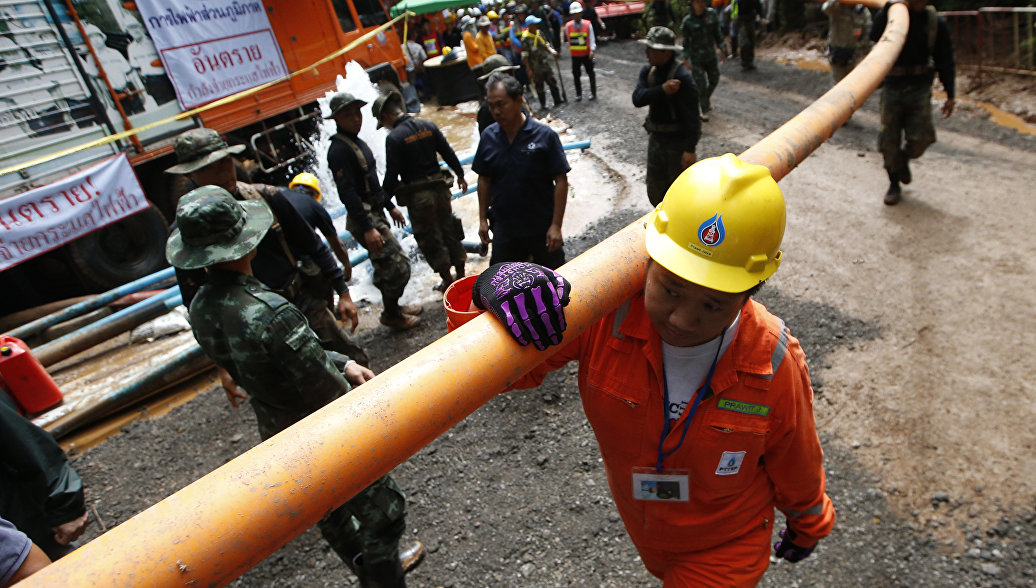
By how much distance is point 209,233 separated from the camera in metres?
2.38

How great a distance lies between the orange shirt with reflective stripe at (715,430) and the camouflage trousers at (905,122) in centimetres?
515

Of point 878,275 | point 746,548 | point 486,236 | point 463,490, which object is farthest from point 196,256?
point 878,275

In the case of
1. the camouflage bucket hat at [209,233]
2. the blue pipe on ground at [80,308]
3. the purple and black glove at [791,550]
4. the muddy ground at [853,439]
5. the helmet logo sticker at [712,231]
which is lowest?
the muddy ground at [853,439]

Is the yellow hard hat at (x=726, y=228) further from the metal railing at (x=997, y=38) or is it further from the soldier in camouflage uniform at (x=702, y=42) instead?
the metal railing at (x=997, y=38)

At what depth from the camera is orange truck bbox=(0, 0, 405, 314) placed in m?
6.24

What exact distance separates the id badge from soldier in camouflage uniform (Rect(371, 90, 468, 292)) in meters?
3.93

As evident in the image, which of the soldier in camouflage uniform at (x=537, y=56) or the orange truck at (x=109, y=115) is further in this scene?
the soldier in camouflage uniform at (x=537, y=56)

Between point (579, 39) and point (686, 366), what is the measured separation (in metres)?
11.4

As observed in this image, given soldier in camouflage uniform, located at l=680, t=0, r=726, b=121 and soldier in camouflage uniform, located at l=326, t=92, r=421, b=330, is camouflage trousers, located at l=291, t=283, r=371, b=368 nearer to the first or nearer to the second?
soldier in camouflage uniform, located at l=326, t=92, r=421, b=330

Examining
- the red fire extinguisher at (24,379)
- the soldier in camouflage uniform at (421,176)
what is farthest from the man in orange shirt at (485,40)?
the red fire extinguisher at (24,379)

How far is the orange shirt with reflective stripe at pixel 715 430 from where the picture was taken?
1637 millimetres

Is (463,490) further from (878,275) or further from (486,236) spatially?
(878,275)

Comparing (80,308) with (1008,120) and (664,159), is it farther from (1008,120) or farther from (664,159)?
(1008,120)

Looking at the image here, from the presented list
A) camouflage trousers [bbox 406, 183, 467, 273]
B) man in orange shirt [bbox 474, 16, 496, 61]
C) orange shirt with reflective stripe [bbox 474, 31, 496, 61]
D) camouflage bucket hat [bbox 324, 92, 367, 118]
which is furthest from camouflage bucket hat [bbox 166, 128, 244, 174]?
orange shirt with reflective stripe [bbox 474, 31, 496, 61]
